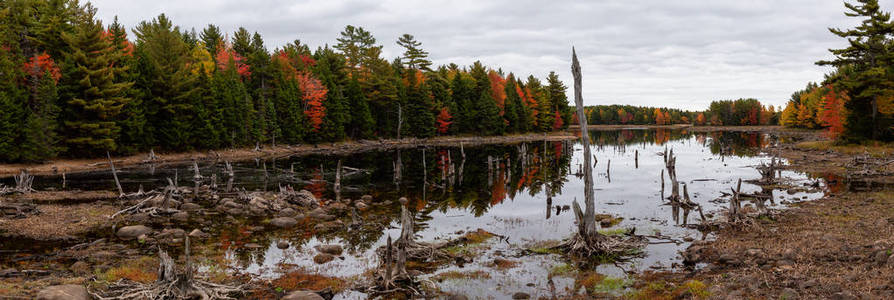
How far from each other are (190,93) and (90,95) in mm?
11795

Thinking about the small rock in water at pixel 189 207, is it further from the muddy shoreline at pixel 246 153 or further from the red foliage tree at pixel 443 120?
the red foliage tree at pixel 443 120

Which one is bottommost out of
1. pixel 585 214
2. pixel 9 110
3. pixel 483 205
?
pixel 483 205

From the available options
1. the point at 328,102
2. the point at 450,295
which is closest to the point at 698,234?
the point at 450,295

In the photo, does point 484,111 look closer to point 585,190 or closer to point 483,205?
point 483,205

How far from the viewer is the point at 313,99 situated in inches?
3263

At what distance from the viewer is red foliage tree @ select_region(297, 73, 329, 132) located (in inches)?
3231

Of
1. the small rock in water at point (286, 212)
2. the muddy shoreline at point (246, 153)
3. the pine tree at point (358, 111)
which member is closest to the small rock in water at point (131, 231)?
the small rock in water at point (286, 212)

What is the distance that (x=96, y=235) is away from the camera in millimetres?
22203

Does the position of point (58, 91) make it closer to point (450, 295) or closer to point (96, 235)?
point (96, 235)

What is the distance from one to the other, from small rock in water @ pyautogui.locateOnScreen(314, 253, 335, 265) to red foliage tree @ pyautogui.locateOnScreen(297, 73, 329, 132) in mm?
64734

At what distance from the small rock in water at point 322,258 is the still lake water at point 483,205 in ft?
1.14

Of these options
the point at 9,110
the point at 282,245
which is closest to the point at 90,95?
the point at 9,110

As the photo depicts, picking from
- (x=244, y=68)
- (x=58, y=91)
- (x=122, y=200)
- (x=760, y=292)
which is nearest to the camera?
(x=760, y=292)

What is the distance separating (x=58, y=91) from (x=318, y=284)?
167 feet
